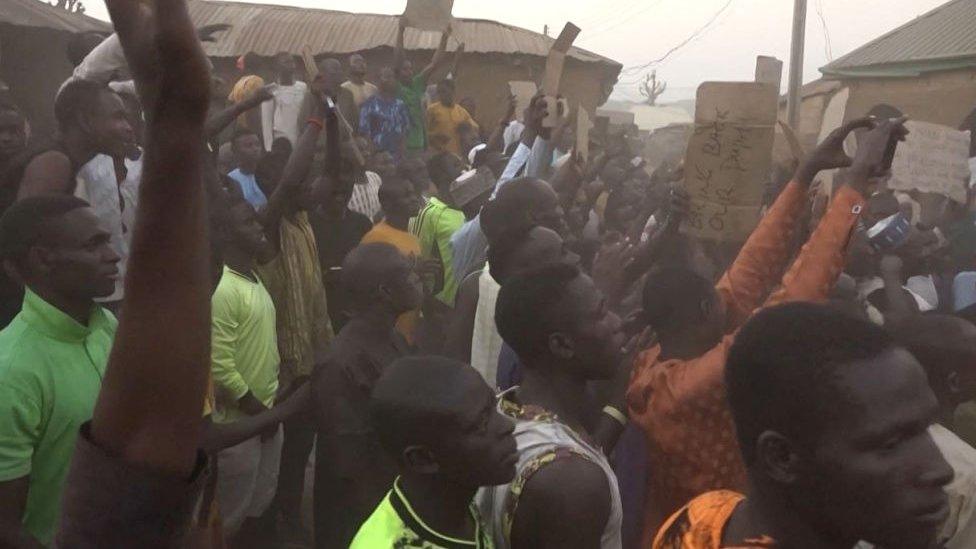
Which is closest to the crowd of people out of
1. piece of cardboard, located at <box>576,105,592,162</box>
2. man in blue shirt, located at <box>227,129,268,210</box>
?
piece of cardboard, located at <box>576,105,592,162</box>

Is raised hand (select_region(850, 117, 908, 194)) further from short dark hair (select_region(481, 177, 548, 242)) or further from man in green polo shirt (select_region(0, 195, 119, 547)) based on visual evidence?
man in green polo shirt (select_region(0, 195, 119, 547))

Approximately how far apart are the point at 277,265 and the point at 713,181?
7.31 feet

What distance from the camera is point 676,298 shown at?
3.18m

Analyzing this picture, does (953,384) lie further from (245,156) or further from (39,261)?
(245,156)

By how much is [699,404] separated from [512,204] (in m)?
1.95

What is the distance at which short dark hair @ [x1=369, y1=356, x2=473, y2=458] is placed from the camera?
239 centimetres

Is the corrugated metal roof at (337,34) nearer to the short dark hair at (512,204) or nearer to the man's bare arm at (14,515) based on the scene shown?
the short dark hair at (512,204)

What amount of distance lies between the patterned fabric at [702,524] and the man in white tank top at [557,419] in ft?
0.99

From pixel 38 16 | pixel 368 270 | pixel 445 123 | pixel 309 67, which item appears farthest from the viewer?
pixel 38 16

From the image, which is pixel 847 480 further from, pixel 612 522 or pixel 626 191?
pixel 626 191

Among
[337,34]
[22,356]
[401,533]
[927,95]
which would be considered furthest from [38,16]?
[927,95]

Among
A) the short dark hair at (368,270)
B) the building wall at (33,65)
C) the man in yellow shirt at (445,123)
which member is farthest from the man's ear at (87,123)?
the building wall at (33,65)

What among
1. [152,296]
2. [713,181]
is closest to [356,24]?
[713,181]

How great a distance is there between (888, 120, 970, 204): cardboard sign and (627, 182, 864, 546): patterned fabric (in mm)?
3101
